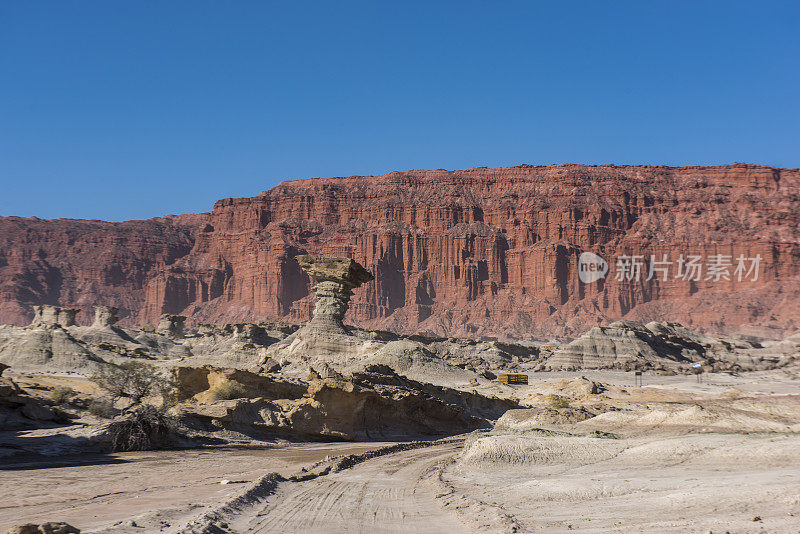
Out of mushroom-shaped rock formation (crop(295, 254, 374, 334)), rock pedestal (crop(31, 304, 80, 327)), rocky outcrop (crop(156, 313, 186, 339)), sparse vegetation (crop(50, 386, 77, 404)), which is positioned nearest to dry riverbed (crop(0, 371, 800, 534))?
sparse vegetation (crop(50, 386, 77, 404))

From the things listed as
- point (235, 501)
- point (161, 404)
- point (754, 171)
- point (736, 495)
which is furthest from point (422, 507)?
point (754, 171)

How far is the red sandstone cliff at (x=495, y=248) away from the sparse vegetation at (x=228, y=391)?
11837cm

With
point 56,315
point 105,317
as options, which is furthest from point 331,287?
point 105,317

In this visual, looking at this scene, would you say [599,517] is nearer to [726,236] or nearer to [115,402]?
[115,402]

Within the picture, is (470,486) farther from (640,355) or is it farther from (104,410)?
(640,355)

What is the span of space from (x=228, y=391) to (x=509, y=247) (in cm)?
14287

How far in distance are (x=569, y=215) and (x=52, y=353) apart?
131 metres

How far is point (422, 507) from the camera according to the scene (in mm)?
10414

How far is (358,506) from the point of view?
1039 centimetres

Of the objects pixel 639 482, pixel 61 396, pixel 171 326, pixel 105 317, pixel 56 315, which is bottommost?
pixel 639 482

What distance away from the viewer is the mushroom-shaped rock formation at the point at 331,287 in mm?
49906

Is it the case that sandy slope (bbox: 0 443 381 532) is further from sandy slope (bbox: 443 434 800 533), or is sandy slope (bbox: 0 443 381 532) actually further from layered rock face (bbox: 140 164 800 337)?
layered rock face (bbox: 140 164 800 337)

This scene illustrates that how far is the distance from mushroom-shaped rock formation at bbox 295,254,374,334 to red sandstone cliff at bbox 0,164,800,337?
89960mm

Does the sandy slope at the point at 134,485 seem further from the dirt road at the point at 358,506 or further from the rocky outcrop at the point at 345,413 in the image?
the rocky outcrop at the point at 345,413
